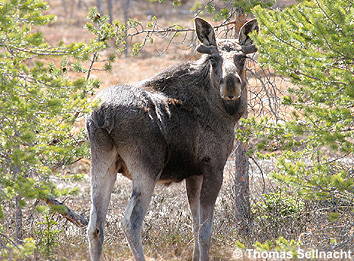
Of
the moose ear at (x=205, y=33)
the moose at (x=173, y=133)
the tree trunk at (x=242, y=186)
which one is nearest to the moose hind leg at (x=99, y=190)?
the moose at (x=173, y=133)

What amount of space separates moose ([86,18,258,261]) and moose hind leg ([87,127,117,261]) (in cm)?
1

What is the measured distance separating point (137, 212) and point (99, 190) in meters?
0.50

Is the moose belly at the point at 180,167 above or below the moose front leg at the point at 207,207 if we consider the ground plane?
above

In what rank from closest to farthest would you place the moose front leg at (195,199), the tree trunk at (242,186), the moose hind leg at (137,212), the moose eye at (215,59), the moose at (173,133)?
the moose hind leg at (137,212) < the moose at (173,133) < the moose eye at (215,59) < the moose front leg at (195,199) < the tree trunk at (242,186)

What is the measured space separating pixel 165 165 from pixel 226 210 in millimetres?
3197

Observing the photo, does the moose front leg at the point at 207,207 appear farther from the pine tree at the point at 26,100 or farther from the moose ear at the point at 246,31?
the pine tree at the point at 26,100

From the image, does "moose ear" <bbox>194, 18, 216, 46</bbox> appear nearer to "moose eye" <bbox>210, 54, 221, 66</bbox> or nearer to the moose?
the moose

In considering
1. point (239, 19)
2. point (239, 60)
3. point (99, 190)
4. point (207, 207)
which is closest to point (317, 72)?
point (239, 60)

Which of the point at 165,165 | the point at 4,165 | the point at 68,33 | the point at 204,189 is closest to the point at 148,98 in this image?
the point at 165,165

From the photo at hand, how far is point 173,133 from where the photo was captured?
269 inches

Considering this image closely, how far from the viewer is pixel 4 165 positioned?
19.7 feet

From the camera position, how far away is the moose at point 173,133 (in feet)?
21.4

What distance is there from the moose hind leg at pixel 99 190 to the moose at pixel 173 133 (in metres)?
0.01

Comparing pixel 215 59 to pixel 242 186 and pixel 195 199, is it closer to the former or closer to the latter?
pixel 195 199
